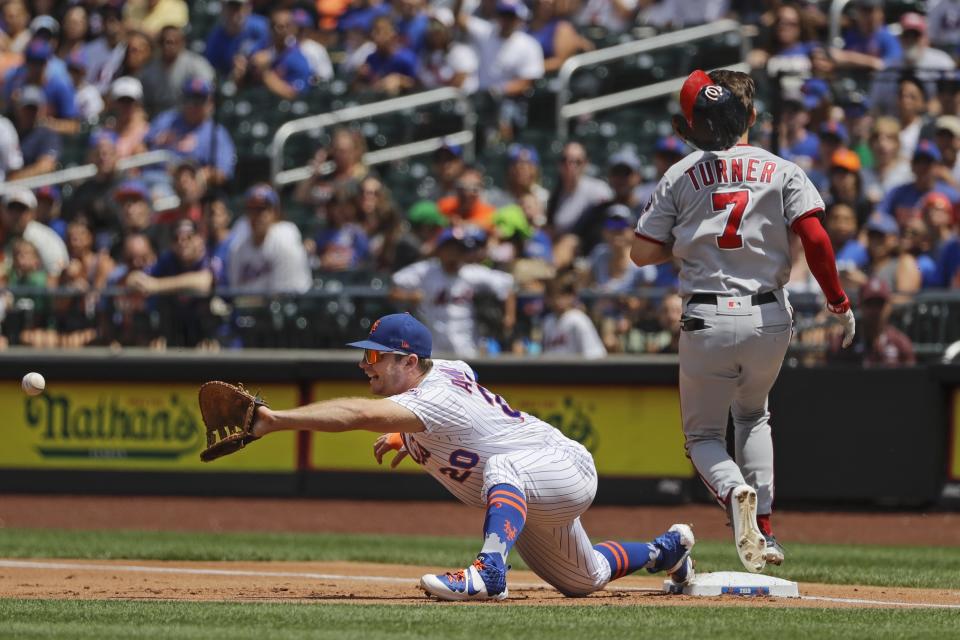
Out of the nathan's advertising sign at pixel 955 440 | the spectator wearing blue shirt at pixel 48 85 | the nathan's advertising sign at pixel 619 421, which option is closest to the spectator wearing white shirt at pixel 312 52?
the spectator wearing blue shirt at pixel 48 85

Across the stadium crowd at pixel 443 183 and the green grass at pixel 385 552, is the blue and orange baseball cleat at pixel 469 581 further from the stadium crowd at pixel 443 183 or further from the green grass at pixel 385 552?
the stadium crowd at pixel 443 183

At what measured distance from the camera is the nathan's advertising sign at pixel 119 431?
13.0 m

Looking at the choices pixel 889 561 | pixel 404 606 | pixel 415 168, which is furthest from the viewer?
pixel 415 168

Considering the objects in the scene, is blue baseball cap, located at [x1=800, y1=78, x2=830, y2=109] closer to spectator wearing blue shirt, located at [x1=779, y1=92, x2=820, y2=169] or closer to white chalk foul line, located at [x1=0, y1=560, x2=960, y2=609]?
spectator wearing blue shirt, located at [x1=779, y1=92, x2=820, y2=169]

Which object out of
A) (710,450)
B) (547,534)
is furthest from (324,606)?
(710,450)

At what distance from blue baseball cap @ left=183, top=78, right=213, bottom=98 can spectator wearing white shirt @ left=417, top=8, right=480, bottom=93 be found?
7.10 feet

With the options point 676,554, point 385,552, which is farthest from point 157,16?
point 676,554

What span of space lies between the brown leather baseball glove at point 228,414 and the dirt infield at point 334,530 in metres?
1.14

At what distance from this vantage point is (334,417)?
5.88 m

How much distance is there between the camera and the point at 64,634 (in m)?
5.52

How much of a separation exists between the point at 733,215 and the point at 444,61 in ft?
31.7

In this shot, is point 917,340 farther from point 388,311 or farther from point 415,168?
point 415,168

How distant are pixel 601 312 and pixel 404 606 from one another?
20.8 feet

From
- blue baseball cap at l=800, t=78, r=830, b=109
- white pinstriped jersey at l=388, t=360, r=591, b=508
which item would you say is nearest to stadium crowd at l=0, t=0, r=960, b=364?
blue baseball cap at l=800, t=78, r=830, b=109
